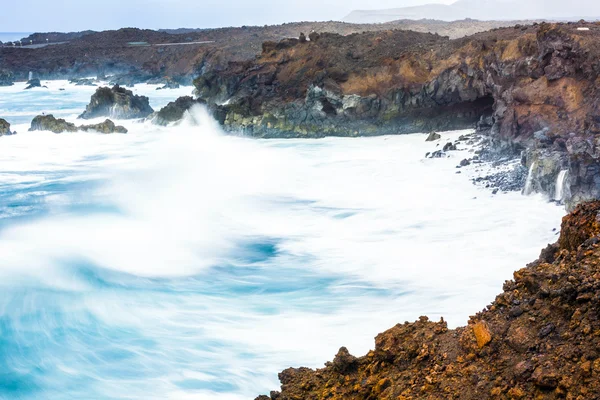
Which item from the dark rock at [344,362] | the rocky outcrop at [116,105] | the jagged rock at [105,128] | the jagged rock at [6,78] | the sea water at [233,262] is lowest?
the dark rock at [344,362]

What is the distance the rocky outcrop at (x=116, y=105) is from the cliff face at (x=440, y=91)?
360cm

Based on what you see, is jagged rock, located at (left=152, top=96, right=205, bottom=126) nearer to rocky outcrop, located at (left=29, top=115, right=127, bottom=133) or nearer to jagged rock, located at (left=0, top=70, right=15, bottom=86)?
rocky outcrop, located at (left=29, top=115, right=127, bottom=133)

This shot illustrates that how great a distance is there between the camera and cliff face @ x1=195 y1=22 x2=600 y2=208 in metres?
16.5

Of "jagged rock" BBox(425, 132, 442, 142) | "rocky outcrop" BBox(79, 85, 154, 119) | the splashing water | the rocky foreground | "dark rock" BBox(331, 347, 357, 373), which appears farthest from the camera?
"rocky outcrop" BBox(79, 85, 154, 119)

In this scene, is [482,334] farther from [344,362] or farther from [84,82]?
[84,82]

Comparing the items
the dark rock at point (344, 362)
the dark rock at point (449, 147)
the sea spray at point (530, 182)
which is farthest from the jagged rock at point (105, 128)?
the dark rock at point (344, 362)

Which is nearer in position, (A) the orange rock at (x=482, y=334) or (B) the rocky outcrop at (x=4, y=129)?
(A) the orange rock at (x=482, y=334)

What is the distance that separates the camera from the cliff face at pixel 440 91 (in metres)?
16.5

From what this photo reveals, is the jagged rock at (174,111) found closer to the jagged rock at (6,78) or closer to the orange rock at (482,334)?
the orange rock at (482,334)

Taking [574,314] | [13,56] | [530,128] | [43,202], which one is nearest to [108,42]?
[13,56]

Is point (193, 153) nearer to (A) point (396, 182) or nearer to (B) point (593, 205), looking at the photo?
(A) point (396, 182)

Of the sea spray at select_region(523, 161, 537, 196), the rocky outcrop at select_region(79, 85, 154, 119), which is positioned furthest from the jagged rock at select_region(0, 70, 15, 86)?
the sea spray at select_region(523, 161, 537, 196)

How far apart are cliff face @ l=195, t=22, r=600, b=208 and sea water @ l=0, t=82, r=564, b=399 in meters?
1.64

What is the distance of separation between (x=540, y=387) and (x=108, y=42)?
88.3m
